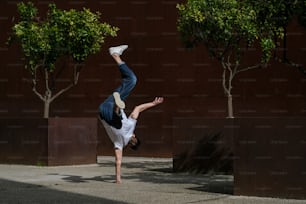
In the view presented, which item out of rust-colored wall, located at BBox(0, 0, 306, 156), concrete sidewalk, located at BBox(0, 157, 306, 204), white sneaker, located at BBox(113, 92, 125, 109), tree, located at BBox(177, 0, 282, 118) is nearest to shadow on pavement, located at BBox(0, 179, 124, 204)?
concrete sidewalk, located at BBox(0, 157, 306, 204)

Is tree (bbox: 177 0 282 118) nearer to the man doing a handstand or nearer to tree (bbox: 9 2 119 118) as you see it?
tree (bbox: 9 2 119 118)

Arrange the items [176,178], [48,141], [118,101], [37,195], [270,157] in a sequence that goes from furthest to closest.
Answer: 1. [48,141]
2. [176,178]
3. [118,101]
4. [37,195]
5. [270,157]

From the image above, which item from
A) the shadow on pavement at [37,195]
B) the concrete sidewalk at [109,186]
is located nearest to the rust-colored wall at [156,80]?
the concrete sidewalk at [109,186]

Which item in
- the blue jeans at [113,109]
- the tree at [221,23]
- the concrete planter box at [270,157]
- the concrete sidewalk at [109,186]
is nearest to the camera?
the concrete planter box at [270,157]

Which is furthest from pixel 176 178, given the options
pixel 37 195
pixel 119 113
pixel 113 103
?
pixel 37 195

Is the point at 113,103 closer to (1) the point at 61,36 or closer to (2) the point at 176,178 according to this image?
(2) the point at 176,178

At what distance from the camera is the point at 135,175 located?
34.1 ft

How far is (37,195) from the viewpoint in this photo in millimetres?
7746

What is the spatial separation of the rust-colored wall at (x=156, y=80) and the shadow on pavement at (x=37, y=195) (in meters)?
5.99

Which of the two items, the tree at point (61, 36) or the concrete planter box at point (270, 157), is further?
the tree at point (61, 36)

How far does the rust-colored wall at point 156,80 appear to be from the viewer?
1350 centimetres

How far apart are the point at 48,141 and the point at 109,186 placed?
3.54m

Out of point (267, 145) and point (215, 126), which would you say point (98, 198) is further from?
point (215, 126)

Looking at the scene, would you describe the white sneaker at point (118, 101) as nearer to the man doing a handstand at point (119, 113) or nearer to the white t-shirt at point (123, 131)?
the man doing a handstand at point (119, 113)
